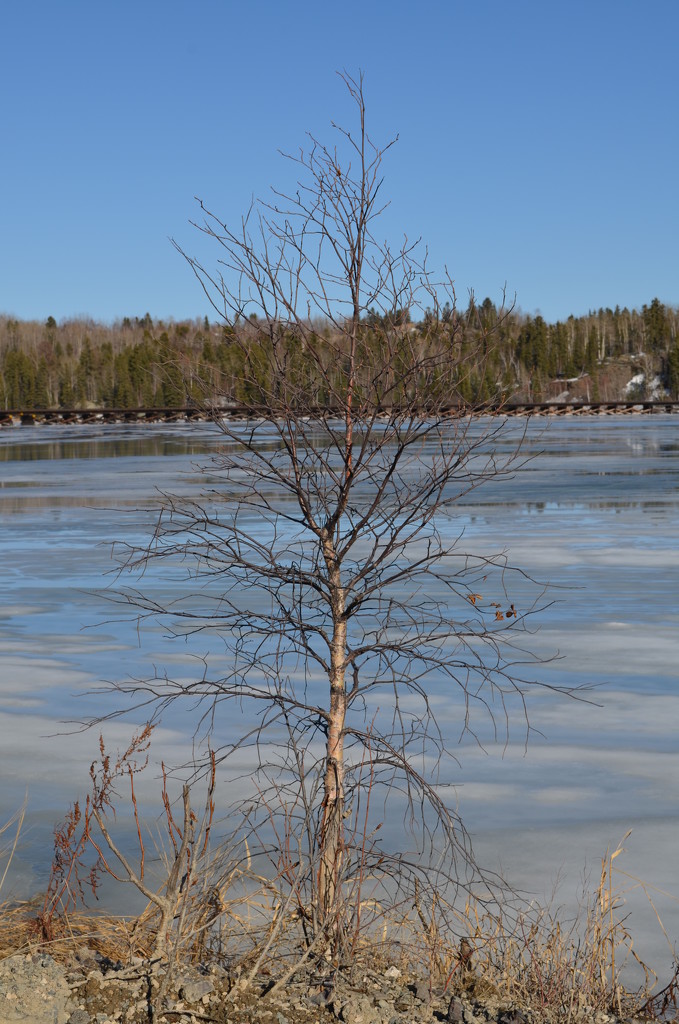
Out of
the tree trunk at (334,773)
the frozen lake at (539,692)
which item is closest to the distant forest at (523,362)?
the frozen lake at (539,692)

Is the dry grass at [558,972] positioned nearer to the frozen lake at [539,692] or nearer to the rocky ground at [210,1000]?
the rocky ground at [210,1000]

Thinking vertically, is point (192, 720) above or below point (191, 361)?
below

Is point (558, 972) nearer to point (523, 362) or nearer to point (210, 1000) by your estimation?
point (210, 1000)

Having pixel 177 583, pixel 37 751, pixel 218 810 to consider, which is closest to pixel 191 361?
pixel 218 810

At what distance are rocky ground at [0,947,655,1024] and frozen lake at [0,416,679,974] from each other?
3.98ft

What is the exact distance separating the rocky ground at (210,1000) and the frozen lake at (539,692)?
3.98 ft

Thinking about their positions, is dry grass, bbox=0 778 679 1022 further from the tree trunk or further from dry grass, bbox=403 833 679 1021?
the tree trunk

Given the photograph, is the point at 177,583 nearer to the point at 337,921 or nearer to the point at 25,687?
the point at 25,687

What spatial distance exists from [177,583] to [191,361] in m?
8.49

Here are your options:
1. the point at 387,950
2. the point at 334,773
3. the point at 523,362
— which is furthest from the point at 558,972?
the point at 523,362

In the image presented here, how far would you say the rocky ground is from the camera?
355 cm

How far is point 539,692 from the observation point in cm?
870

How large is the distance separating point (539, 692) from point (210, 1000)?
17.6 ft

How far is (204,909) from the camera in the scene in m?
4.13
